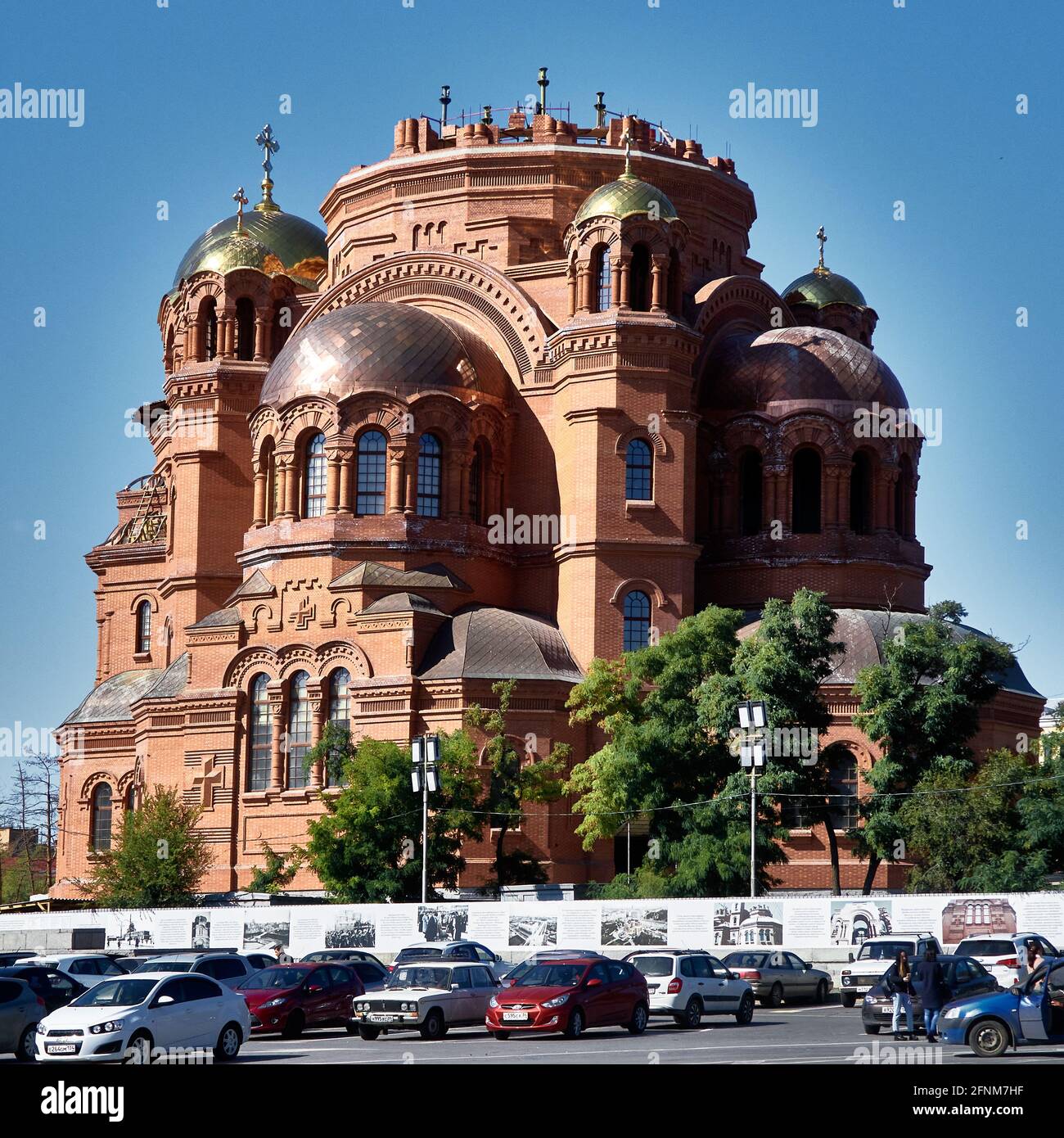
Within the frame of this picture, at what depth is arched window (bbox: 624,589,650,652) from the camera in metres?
52.4

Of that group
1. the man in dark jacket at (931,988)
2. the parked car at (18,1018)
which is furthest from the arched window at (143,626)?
the man in dark jacket at (931,988)

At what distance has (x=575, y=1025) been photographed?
90.3 ft

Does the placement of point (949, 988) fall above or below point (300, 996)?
above

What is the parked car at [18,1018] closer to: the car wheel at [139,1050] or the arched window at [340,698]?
the car wheel at [139,1050]

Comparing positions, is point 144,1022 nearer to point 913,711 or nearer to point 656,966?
point 656,966

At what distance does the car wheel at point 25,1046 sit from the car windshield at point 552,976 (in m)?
6.32

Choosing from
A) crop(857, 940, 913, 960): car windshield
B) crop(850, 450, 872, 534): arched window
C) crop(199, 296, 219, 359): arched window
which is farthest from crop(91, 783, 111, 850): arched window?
crop(857, 940, 913, 960): car windshield

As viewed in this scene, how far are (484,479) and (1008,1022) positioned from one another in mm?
32522

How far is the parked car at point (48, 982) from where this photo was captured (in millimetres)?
27938

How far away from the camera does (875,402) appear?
56.6 metres

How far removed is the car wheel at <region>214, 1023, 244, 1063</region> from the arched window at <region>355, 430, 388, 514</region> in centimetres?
2832

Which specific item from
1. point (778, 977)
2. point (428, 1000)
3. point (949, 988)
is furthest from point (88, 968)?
point (949, 988)

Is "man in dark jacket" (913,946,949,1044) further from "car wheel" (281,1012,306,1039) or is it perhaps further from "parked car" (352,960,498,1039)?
"car wheel" (281,1012,306,1039)
